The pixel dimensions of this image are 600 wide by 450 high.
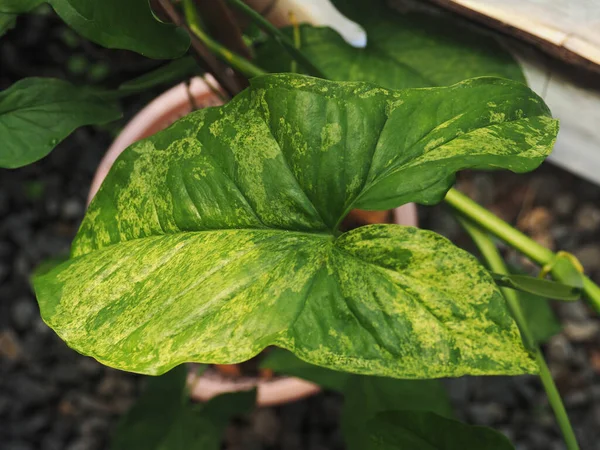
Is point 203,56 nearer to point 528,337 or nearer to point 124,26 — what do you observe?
point 124,26

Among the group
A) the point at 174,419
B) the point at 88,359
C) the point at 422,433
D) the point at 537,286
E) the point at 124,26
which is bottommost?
the point at 88,359

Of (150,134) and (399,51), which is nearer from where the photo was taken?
(399,51)

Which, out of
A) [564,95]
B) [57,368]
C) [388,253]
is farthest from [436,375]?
[57,368]

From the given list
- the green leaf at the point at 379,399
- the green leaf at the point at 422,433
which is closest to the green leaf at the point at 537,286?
the green leaf at the point at 422,433

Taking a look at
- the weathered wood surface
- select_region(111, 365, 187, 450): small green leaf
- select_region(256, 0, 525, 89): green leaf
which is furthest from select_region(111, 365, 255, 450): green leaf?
the weathered wood surface

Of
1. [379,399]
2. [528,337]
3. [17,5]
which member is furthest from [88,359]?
[528,337]

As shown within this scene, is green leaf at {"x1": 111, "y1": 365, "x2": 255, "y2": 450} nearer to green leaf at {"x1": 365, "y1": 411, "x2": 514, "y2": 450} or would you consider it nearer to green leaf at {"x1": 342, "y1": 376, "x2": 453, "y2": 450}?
green leaf at {"x1": 342, "y1": 376, "x2": 453, "y2": 450}

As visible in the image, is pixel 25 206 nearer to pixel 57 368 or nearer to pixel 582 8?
pixel 57 368
